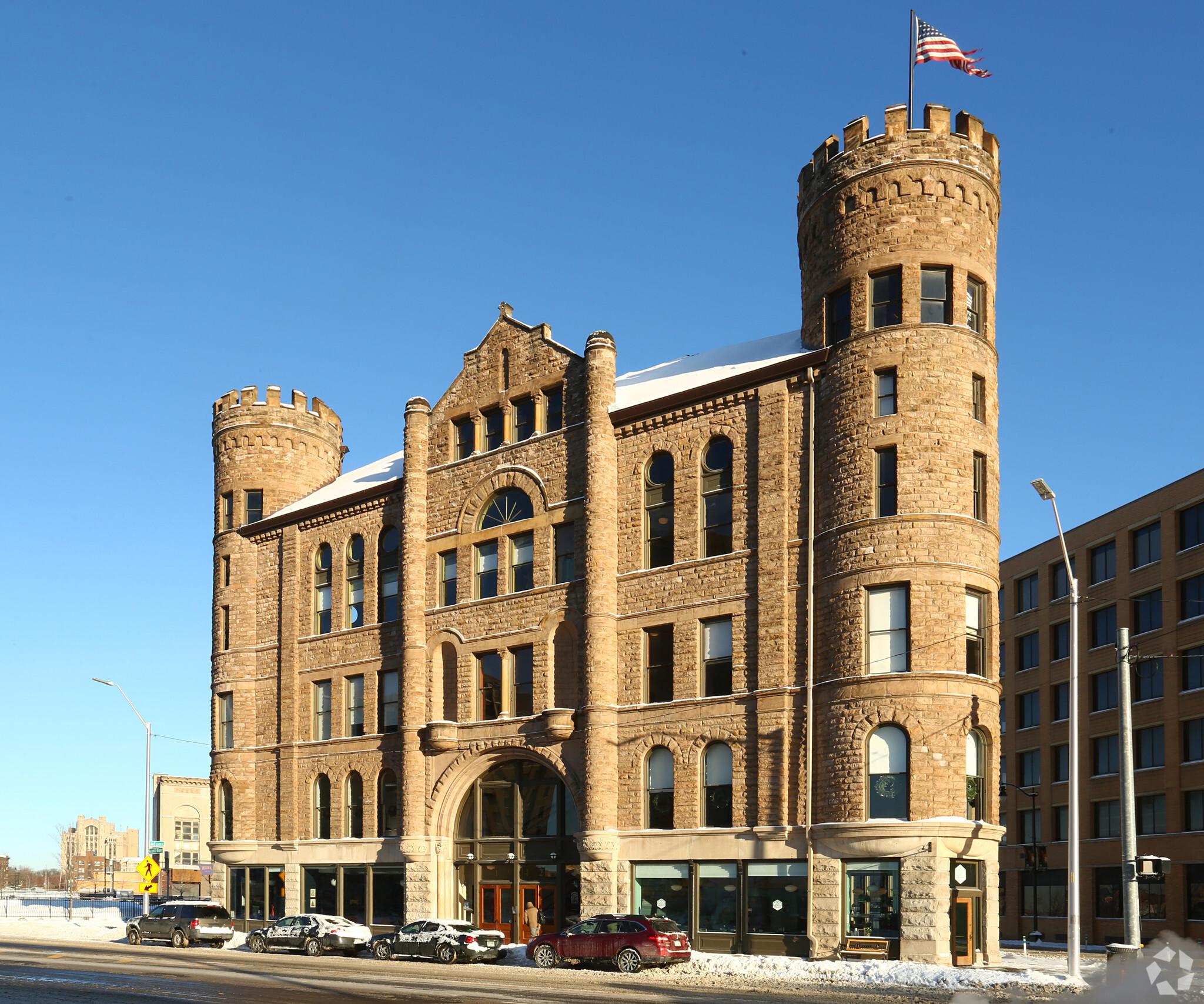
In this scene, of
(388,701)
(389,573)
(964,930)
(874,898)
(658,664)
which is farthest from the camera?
(389,573)

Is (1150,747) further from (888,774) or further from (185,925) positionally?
(185,925)

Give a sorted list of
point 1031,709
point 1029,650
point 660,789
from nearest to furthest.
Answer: point 660,789
point 1031,709
point 1029,650

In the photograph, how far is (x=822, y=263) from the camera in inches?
1464

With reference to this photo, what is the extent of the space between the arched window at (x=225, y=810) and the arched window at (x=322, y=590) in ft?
27.0

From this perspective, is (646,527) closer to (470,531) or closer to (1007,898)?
(470,531)

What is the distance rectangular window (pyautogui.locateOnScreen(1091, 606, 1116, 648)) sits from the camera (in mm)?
63062

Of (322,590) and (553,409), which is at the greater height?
(553,409)

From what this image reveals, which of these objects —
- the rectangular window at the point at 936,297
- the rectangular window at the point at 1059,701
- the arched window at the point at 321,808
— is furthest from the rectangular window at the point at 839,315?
the rectangular window at the point at 1059,701

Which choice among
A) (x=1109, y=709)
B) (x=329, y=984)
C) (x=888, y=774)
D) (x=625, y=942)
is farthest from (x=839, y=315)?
(x=1109, y=709)

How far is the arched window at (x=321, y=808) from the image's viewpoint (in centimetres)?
4875

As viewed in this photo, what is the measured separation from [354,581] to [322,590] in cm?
231

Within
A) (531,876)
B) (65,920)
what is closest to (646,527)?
(531,876)

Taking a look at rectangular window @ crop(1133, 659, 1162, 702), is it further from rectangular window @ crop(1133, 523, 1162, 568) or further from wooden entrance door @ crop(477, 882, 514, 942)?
wooden entrance door @ crop(477, 882, 514, 942)

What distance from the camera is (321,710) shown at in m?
49.9
